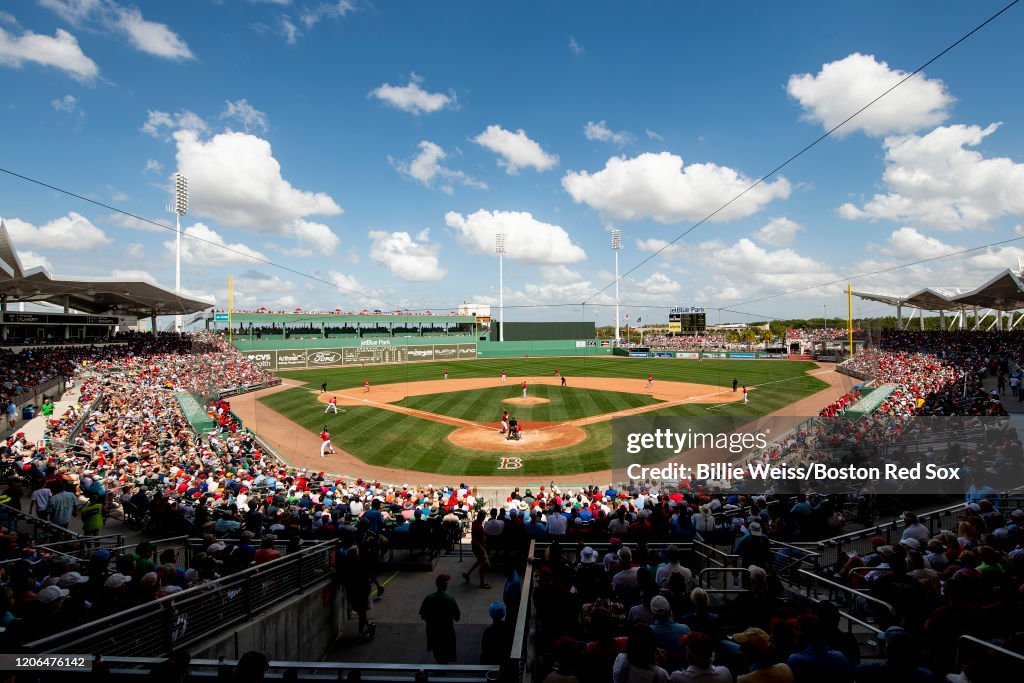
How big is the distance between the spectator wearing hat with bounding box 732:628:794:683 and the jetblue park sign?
175 ft

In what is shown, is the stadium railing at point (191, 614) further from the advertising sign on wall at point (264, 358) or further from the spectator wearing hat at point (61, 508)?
the advertising sign on wall at point (264, 358)

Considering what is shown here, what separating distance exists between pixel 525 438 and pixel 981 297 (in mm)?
37970

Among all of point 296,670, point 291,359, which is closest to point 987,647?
point 296,670

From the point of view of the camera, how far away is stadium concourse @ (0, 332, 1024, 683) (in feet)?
13.0

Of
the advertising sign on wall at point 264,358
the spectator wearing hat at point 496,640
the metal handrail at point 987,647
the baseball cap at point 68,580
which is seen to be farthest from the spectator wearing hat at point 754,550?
the advertising sign on wall at point 264,358

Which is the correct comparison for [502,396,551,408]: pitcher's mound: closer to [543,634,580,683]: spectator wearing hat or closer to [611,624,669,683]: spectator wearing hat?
[543,634,580,683]: spectator wearing hat

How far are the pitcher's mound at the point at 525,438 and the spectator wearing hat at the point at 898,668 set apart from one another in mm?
18534

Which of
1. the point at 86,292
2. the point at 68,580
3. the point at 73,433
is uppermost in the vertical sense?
the point at 86,292

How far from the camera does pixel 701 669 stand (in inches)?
126

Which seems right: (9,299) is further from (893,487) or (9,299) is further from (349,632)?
(893,487)

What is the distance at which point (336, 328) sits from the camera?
7331 cm

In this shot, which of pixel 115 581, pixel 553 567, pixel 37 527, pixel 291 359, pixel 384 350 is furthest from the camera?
pixel 384 350

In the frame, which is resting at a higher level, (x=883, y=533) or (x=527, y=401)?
(x=527, y=401)

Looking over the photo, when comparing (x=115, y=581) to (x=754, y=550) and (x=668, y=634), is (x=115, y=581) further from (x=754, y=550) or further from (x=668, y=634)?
(x=754, y=550)
